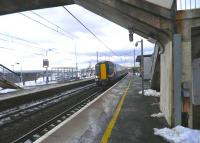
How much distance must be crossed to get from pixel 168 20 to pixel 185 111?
9.66 ft

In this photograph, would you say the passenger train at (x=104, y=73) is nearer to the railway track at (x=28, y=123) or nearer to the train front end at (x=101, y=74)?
the train front end at (x=101, y=74)

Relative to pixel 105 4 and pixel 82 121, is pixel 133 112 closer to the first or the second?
pixel 82 121

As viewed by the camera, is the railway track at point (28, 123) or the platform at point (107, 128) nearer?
the platform at point (107, 128)

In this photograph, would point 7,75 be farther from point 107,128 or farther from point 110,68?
point 107,128

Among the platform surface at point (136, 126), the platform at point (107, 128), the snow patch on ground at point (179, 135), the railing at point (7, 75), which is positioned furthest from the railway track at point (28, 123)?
the railing at point (7, 75)

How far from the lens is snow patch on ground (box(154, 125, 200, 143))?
25.7ft

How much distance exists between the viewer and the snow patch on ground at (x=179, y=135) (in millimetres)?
7840

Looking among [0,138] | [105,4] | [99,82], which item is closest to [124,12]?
[105,4]

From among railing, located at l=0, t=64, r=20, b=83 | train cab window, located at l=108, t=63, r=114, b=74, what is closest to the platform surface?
railing, located at l=0, t=64, r=20, b=83

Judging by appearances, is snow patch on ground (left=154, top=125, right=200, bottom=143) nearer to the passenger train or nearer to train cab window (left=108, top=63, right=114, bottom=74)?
the passenger train

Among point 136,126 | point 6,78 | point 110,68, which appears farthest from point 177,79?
point 110,68

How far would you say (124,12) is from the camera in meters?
11.0

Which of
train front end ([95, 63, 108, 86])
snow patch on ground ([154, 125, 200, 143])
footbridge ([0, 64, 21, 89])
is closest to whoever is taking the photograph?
snow patch on ground ([154, 125, 200, 143])

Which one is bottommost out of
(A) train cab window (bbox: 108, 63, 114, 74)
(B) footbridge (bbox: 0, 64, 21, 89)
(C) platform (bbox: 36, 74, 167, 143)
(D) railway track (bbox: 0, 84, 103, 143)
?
(D) railway track (bbox: 0, 84, 103, 143)
